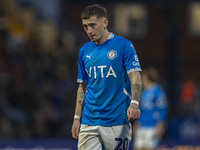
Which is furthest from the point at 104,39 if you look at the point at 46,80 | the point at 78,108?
the point at 46,80

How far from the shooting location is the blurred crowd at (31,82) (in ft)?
48.5

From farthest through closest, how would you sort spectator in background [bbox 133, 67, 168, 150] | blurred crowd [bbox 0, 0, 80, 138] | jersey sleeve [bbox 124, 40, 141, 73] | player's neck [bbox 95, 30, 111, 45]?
blurred crowd [bbox 0, 0, 80, 138] → spectator in background [bbox 133, 67, 168, 150] → player's neck [bbox 95, 30, 111, 45] → jersey sleeve [bbox 124, 40, 141, 73]

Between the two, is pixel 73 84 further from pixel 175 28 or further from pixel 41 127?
pixel 175 28

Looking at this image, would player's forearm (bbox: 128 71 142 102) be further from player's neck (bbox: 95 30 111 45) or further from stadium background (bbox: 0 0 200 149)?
stadium background (bbox: 0 0 200 149)

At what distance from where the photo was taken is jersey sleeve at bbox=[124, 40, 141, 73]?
570cm

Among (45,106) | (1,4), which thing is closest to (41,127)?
(45,106)

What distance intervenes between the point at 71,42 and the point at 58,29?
55.0 inches

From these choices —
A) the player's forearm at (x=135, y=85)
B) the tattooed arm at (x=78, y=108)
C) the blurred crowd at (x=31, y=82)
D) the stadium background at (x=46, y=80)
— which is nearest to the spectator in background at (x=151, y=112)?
the stadium background at (x=46, y=80)

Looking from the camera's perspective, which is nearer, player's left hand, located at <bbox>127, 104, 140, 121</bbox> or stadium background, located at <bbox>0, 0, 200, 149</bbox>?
player's left hand, located at <bbox>127, 104, 140, 121</bbox>

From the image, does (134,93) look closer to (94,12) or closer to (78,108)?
(78,108)

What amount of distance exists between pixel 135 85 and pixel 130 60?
0.28 meters

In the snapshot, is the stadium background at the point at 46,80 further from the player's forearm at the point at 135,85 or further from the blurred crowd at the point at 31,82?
the player's forearm at the point at 135,85

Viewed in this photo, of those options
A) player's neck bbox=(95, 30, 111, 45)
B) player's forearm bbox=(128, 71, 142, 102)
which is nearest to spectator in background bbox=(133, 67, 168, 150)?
player's neck bbox=(95, 30, 111, 45)

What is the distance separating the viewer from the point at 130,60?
18.8 ft
